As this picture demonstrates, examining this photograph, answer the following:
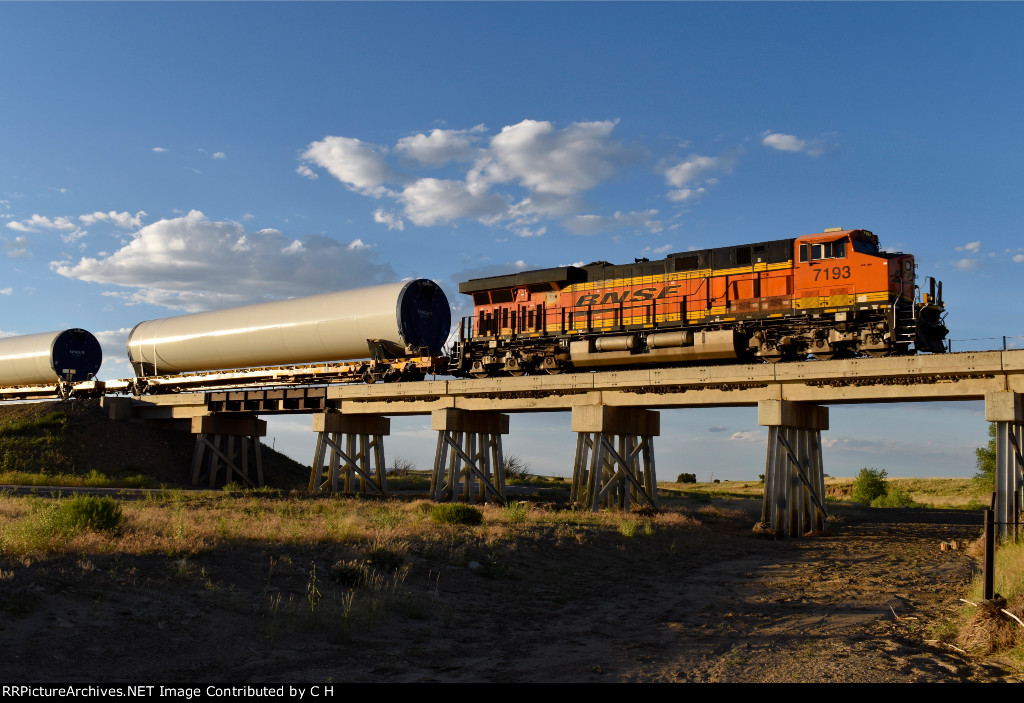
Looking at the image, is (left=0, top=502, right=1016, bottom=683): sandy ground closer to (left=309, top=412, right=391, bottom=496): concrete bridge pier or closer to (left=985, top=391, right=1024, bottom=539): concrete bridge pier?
(left=985, top=391, right=1024, bottom=539): concrete bridge pier

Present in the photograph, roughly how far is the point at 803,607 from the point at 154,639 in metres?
10.1

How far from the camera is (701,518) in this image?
81.3ft

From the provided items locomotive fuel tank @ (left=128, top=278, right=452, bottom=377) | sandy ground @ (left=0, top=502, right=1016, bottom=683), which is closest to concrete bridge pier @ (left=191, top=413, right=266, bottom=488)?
locomotive fuel tank @ (left=128, top=278, right=452, bottom=377)

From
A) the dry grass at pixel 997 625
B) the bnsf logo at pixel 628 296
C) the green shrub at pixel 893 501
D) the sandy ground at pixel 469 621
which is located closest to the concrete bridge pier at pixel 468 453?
the bnsf logo at pixel 628 296

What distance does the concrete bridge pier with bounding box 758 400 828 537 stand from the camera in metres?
21.7

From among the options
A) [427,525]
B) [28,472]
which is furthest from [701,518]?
[28,472]

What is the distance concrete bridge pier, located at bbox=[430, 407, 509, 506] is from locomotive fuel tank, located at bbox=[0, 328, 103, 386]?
2847cm

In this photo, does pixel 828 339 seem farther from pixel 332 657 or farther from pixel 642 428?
pixel 332 657

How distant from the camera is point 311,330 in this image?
1307 inches

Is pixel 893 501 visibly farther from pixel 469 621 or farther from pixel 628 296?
pixel 469 621

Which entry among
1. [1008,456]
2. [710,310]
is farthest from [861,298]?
[1008,456]

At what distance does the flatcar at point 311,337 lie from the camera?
31.0 meters

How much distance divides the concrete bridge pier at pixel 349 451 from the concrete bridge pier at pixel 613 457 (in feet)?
34.2

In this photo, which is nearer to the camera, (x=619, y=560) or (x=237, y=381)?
(x=619, y=560)
